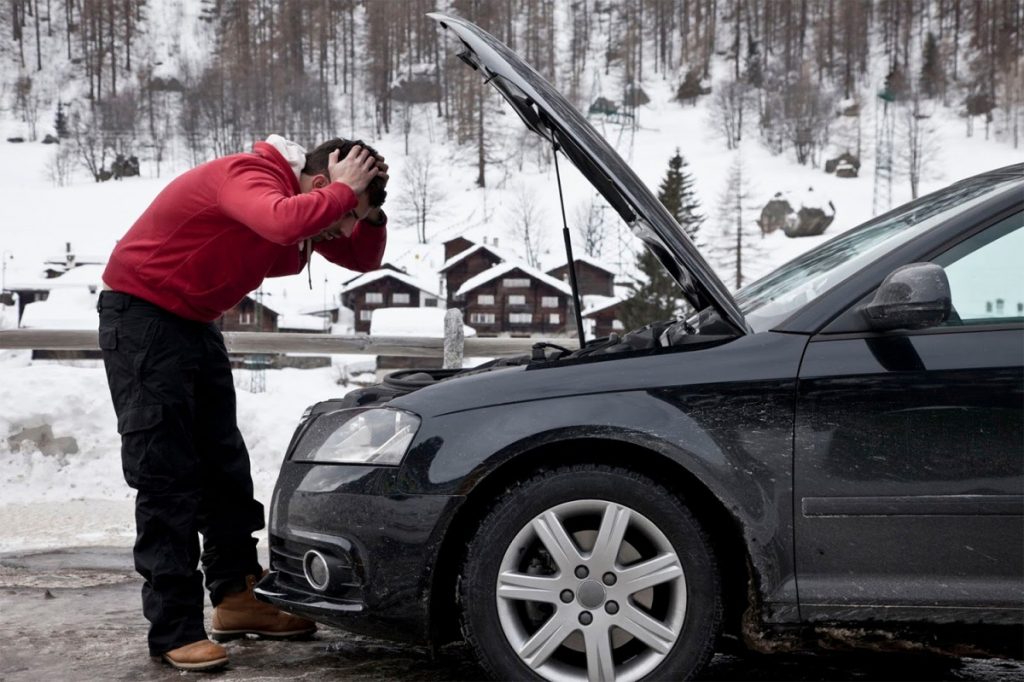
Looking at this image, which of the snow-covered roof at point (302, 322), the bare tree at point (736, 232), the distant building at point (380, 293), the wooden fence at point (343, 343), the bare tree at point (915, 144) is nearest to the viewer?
the wooden fence at point (343, 343)

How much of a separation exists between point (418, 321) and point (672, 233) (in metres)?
34.2

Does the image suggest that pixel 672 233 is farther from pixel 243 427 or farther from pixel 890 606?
pixel 243 427

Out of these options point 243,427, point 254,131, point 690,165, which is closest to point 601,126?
point 690,165

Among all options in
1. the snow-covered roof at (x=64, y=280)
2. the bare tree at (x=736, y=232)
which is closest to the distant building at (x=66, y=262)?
the snow-covered roof at (x=64, y=280)

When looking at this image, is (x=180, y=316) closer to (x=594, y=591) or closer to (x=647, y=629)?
(x=594, y=591)

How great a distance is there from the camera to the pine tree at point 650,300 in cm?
3838

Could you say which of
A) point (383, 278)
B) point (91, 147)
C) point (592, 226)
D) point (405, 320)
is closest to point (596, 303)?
point (383, 278)

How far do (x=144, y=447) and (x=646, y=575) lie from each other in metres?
1.56

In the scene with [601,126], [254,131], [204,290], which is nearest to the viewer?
[204,290]

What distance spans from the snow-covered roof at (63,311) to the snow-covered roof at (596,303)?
63.7 ft

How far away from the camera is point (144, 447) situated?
9.94 feet

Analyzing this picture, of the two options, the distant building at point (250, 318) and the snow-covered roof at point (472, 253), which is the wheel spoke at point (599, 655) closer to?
the distant building at point (250, 318)

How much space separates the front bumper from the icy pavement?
190 millimetres

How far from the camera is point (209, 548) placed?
3.48 metres
